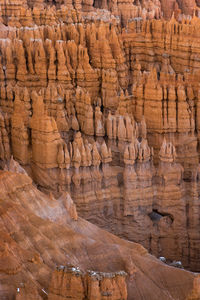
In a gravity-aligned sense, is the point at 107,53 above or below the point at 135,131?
above

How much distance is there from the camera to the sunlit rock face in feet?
75.7

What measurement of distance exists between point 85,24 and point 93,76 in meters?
4.53

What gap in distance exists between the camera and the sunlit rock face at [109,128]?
2308cm

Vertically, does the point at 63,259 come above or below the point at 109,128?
below

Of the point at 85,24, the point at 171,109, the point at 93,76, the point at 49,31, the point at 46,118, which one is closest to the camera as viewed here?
the point at 46,118

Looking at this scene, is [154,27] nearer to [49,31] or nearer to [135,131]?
[49,31]

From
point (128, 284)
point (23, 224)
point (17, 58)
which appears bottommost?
point (128, 284)

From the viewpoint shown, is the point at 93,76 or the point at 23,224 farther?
the point at 93,76

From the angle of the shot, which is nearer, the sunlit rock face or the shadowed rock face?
the shadowed rock face

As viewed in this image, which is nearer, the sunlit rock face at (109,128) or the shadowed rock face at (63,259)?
the shadowed rock face at (63,259)

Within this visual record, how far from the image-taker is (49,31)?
28672 millimetres

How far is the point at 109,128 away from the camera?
24.2 meters

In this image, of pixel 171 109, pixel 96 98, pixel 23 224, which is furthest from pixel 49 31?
pixel 23 224

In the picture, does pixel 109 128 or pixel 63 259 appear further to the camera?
pixel 109 128
